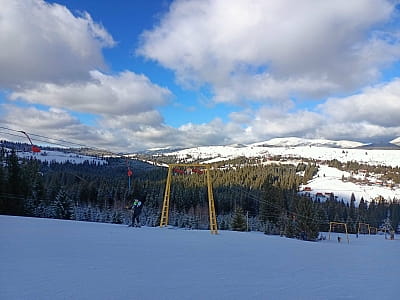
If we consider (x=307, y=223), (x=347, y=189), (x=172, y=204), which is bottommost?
(x=307, y=223)

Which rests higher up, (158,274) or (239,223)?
(239,223)

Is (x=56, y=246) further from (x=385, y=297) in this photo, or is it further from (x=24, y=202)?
(x=24, y=202)

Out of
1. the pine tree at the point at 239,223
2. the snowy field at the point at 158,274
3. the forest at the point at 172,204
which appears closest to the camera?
the snowy field at the point at 158,274

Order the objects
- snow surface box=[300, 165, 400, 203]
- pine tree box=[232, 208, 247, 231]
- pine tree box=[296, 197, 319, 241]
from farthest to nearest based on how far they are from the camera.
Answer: snow surface box=[300, 165, 400, 203], pine tree box=[232, 208, 247, 231], pine tree box=[296, 197, 319, 241]

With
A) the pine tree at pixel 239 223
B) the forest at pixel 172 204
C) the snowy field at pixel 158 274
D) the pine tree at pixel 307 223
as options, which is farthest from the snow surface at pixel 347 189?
the snowy field at pixel 158 274

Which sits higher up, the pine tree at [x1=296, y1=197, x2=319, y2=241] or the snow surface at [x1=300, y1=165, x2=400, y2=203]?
the snow surface at [x1=300, y1=165, x2=400, y2=203]

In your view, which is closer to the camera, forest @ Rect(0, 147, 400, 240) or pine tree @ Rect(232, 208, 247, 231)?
forest @ Rect(0, 147, 400, 240)

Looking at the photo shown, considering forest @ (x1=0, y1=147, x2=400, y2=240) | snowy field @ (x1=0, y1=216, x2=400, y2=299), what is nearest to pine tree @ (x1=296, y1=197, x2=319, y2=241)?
forest @ (x1=0, y1=147, x2=400, y2=240)

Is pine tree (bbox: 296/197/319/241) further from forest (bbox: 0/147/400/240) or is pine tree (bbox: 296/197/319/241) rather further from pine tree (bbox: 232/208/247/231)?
pine tree (bbox: 232/208/247/231)

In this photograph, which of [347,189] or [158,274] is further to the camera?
[347,189]

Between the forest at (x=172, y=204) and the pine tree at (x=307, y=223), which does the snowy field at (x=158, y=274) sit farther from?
the pine tree at (x=307, y=223)

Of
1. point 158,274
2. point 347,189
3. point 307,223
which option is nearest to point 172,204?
point 307,223

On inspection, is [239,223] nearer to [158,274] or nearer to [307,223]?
[307,223]

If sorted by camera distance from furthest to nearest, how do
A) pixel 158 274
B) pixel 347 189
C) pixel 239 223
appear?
pixel 347 189
pixel 239 223
pixel 158 274
